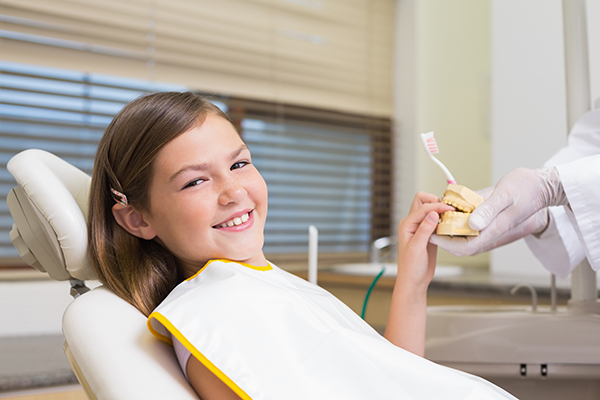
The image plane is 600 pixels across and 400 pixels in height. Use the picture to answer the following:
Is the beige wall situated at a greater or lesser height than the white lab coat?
greater

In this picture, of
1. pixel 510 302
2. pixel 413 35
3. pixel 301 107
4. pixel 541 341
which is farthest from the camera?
pixel 413 35

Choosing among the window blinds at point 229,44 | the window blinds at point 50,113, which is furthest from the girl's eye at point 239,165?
the window blinds at point 229,44

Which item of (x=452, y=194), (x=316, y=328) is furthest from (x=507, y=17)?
(x=316, y=328)

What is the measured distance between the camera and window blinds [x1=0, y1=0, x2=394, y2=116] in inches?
69.6

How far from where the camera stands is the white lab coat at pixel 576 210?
95 centimetres

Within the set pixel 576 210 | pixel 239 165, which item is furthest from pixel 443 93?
pixel 239 165

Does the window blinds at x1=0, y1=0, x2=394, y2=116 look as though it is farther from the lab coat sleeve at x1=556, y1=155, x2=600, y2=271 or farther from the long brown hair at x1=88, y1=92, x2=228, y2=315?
the lab coat sleeve at x1=556, y1=155, x2=600, y2=271

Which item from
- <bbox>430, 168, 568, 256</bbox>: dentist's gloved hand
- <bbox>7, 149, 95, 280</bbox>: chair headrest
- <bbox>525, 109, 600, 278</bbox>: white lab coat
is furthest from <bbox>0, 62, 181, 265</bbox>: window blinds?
<bbox>525, 109, 600, 278</bbox>: white lab coat

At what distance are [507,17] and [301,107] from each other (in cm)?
105

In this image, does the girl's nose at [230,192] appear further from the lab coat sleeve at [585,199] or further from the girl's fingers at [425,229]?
the lab coat sleeve at [585,199]

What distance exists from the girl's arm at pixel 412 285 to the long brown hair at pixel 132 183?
44 centimetres

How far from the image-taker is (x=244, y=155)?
88 centimetres

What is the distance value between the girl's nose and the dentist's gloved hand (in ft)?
1.27

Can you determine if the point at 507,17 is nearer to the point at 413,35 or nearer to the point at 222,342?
the point at 413,35
